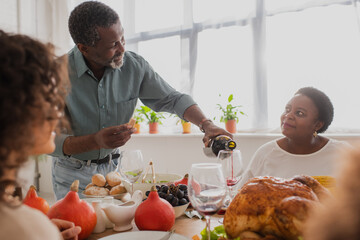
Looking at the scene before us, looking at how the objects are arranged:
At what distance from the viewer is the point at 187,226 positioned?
1.04m

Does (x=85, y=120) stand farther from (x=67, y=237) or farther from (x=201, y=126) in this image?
(x=67, y=237)

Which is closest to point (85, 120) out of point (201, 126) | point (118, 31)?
point (118, 31)

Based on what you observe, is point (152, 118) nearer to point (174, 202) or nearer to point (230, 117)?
point (230, 117)

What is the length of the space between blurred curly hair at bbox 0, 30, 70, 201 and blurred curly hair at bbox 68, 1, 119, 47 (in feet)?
3.68

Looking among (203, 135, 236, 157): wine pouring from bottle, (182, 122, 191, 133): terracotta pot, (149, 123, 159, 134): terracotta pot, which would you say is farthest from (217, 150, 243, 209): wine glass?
(149, 123, 159, 134): terracotta pot

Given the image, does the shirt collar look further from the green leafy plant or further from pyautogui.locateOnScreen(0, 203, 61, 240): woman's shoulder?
the green leafy plant

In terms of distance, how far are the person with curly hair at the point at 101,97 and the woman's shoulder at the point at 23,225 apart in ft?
3.23

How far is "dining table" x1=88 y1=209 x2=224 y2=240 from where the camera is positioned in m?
0.98

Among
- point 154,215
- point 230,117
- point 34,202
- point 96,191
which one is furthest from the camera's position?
point 230,117

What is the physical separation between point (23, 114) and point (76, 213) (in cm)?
46

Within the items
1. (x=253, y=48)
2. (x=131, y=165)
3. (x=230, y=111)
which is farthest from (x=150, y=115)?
(x=131, y=165)

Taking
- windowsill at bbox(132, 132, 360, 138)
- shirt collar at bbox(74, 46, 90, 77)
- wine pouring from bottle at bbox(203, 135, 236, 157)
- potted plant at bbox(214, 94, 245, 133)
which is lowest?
windowsill at bbox(132, 132, 360, 138)

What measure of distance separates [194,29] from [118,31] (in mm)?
1883

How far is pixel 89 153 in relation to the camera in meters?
1.86
